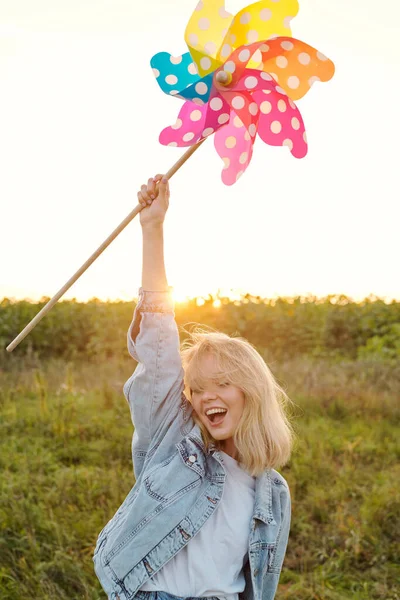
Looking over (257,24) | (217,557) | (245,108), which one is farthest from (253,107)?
(217,557)

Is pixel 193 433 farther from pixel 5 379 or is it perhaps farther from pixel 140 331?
pixel 5 379

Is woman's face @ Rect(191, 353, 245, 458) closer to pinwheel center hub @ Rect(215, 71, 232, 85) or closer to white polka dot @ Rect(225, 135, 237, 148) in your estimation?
white polka dot @ Rect(225, 135, 237, 148)

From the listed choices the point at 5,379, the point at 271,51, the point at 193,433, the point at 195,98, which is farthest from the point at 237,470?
the point at 5,379

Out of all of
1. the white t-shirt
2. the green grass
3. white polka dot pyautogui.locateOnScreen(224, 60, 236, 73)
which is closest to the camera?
the white t-shirt

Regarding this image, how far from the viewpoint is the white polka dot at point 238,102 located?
6.66ft

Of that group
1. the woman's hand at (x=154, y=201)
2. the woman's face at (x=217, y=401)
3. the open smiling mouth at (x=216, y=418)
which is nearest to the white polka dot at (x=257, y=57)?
Answer: the woman's hand at (x=154, y=201)

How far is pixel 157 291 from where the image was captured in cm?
204

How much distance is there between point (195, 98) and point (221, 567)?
1.28 m

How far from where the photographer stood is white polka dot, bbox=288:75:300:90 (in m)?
2.07

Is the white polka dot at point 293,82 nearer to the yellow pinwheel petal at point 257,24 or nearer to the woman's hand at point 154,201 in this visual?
the yellow pinwheel petal at point 257,24

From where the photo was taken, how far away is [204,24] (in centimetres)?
208

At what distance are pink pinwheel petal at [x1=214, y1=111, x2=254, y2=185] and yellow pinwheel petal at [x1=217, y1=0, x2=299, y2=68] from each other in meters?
0.18

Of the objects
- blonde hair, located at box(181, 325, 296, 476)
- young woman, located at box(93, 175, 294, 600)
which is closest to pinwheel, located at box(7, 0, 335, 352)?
young woman, located at box(93, 175, 294, 600)

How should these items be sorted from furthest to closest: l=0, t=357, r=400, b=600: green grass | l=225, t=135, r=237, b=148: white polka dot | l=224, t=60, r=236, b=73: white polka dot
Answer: l=0, t=357, r=400, b=600: green grass < l=225, t=135, r=237, b=148: white polka dot < l=224, t=60, r=236, b=73: white polka dot
